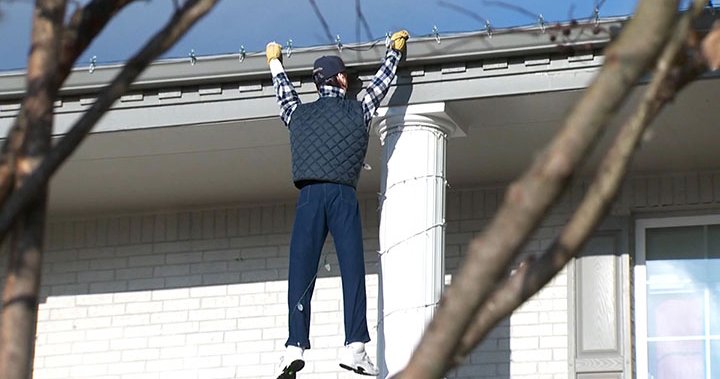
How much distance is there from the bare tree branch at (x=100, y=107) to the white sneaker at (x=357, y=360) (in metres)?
5.01

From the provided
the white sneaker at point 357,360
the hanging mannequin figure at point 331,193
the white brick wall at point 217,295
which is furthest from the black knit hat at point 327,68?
the white brick wall at point 217,295

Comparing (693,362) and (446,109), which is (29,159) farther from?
(693,362)

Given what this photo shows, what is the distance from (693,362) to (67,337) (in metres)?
4.40

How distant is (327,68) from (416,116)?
627mm

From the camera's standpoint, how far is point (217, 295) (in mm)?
11258

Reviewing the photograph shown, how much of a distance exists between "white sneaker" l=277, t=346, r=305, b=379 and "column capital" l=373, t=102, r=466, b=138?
1.53 meters

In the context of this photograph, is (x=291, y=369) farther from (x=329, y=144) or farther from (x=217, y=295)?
(x=217, y=295)

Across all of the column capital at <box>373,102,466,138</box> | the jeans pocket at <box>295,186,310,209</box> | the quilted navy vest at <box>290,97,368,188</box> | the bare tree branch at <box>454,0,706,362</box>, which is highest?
the column capital at <box>373,102,466,138</box>

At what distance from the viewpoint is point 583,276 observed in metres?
10.5

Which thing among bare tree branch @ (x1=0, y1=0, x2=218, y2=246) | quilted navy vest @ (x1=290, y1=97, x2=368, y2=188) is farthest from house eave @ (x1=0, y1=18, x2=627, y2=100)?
bare tree branch @ (x1=0, y1=0, x2=218, y2=246)

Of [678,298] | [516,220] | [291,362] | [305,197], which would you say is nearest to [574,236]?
[516,220]

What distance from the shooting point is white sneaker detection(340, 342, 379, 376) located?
8664 millimetres

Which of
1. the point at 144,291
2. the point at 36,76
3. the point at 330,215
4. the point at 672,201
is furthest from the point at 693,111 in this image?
the point at 36,76

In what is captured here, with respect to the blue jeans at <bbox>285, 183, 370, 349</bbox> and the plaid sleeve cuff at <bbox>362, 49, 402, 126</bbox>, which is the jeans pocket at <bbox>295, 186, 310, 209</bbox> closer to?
the blue jeans at <bbox>285, 183, 370, 349</bbox>
